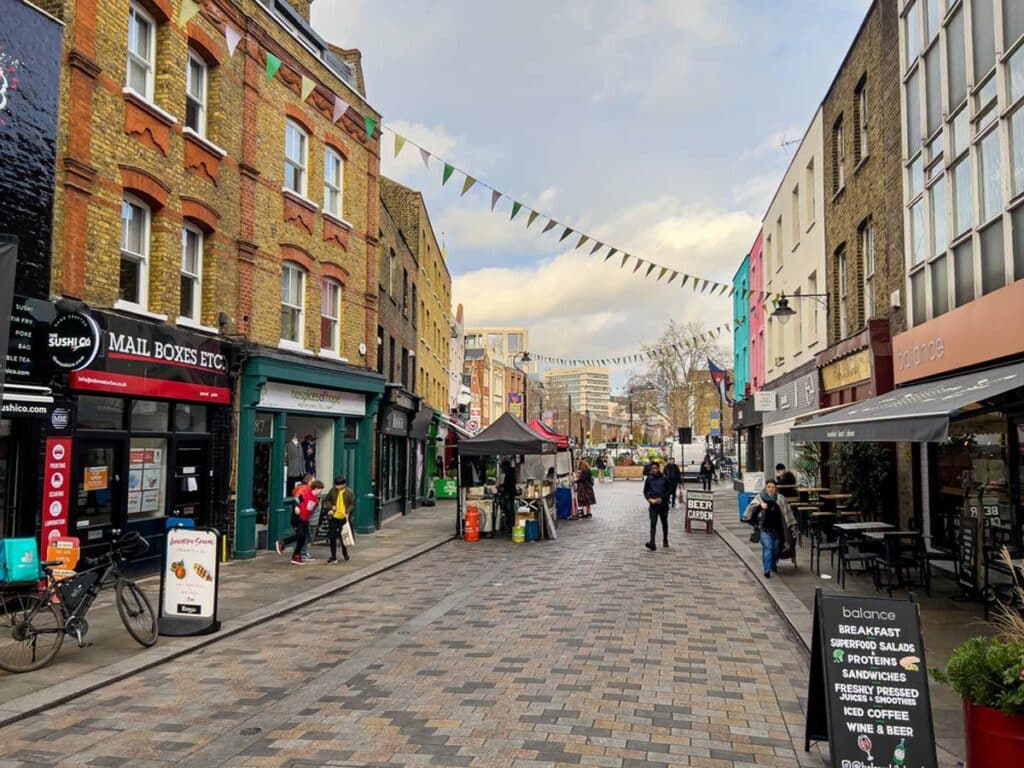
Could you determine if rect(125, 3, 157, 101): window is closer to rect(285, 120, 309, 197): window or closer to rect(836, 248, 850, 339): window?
rect(285, 120, 309, 197): window

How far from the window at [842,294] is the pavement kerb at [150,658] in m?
12.2

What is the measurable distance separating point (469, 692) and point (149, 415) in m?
8.41

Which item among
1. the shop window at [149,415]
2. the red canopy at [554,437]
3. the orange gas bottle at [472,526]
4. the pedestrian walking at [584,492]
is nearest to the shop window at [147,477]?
the shop window at [149,415]

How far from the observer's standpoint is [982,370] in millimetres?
10297

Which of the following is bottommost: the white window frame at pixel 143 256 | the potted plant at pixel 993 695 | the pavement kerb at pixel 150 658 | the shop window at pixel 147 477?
the pavement kerb at pixel 150 658

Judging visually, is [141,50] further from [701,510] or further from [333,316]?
[701,510]

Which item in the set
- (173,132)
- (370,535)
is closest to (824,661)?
(173,132)

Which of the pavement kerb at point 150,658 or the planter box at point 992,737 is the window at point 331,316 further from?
the planter box at point 992,737

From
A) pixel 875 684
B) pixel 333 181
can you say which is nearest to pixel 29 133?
pixel 333 181

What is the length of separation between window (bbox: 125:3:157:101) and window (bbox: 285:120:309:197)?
415 centimetres

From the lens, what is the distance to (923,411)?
27.0ft

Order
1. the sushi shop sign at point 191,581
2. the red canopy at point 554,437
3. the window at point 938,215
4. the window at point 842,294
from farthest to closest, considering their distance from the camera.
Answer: the red canopy at point 554,437 < the window at point 842,294 < the window at point 938,215 < the sushi shop sign at point 191,581

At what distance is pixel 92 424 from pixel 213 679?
18.4ft

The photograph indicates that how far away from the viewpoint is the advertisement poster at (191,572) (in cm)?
882
